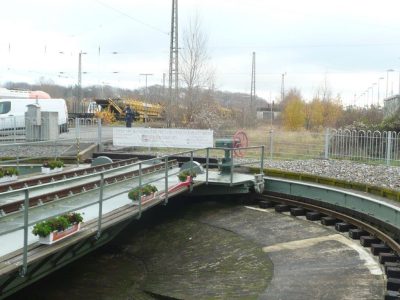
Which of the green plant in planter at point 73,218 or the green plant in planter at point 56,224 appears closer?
the green plant in planter at point 56,224

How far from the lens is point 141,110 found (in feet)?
143

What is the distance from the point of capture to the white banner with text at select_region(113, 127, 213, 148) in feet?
64.4

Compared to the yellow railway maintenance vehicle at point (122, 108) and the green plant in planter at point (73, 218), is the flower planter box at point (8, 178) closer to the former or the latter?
the green plant in planter at point (73, 218)

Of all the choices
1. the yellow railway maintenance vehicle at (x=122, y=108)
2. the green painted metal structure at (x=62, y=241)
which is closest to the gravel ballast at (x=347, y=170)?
the green painted metal structure at (x=62, y=241)

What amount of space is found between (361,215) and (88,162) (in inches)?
426

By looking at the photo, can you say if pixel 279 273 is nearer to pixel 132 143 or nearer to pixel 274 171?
pixel 274 171

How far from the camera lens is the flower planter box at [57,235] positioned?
6617 millimetres

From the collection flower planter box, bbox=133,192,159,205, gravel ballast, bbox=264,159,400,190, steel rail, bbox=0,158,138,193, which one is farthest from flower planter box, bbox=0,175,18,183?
gravel ballast, bbox=264,159,400,190

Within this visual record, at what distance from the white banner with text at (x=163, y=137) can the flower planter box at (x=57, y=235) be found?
41.4 feet

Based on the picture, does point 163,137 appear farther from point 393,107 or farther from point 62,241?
point 393,107

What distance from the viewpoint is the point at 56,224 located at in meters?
6.67

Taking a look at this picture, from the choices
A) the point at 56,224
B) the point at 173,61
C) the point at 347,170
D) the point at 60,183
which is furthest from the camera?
the point at 173,61

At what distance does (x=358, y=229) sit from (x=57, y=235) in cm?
693

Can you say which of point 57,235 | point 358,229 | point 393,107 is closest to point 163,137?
point 358,229
